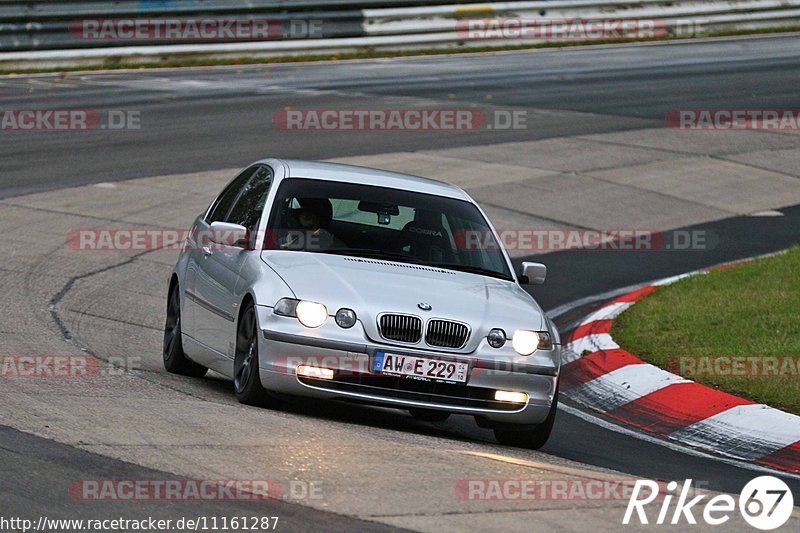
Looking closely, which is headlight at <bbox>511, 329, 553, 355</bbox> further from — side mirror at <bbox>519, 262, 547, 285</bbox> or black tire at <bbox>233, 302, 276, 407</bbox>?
black tire at <bbox>233, 302, 276, 407</bbox>

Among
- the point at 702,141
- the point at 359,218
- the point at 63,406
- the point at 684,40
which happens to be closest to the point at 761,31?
the point at 684,40

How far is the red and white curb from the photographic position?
9.02 meters

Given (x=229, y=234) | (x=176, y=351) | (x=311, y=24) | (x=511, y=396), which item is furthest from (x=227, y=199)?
(x=311, y=24)

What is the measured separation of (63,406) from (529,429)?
257 cm

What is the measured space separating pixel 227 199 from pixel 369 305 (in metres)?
2.52

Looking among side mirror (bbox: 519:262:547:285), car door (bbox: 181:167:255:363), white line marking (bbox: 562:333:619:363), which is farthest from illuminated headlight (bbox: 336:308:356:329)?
white line marking (bbox: 562:333:619:363)

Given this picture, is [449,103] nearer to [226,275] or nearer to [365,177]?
[365,177]

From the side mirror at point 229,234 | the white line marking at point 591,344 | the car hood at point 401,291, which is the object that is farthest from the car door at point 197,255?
the white line marking at point 591,344

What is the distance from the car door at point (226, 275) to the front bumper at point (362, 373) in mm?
689

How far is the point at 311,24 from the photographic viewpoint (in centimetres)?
2948

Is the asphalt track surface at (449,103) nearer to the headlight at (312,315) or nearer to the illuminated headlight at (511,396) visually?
the illuminated headlight at (511,396)

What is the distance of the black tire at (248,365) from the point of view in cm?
833

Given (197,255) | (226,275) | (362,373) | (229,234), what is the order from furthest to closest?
(197,255)
(226,275)
(229,234)
(362,373)

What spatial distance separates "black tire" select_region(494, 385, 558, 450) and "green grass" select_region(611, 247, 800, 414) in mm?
1872
